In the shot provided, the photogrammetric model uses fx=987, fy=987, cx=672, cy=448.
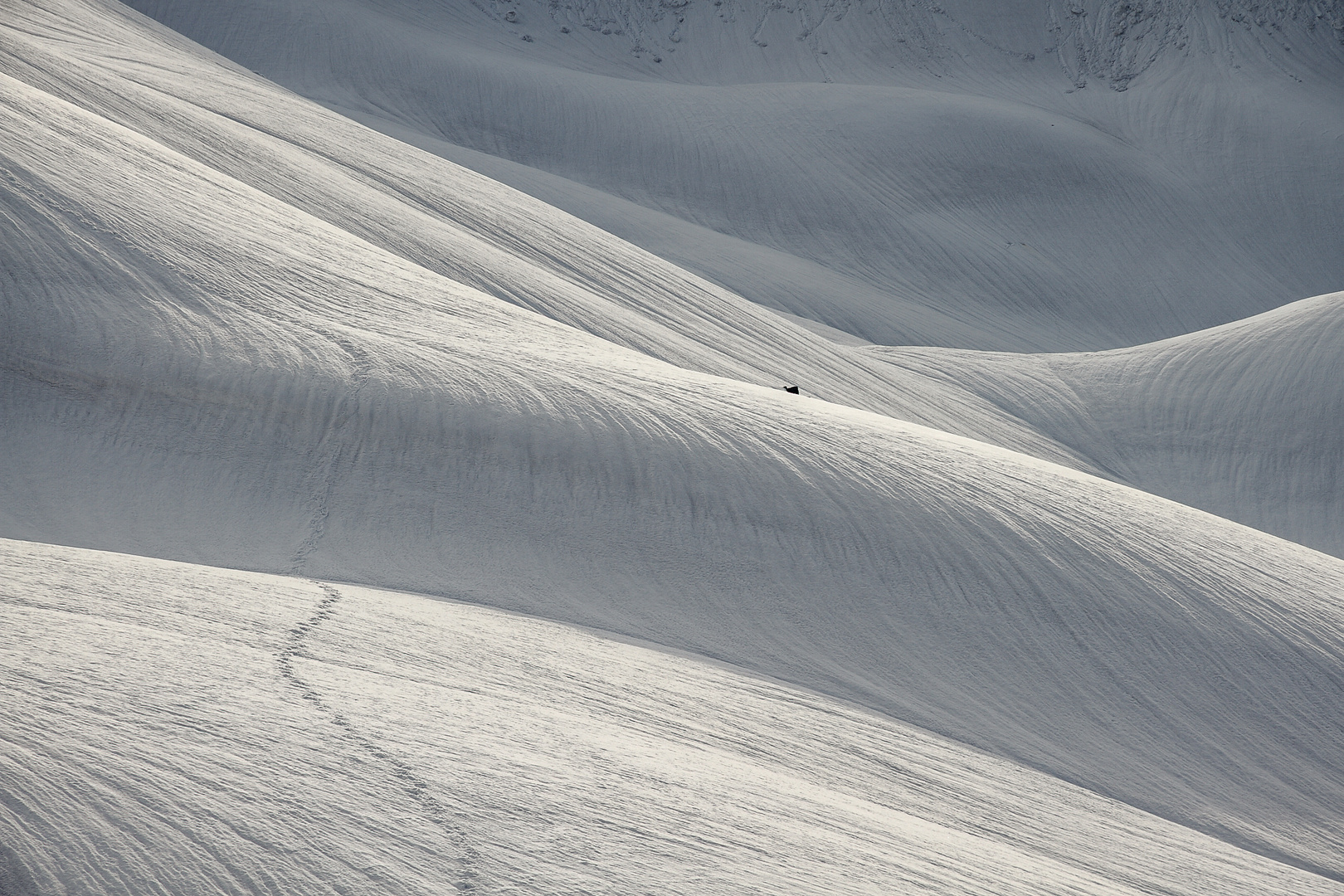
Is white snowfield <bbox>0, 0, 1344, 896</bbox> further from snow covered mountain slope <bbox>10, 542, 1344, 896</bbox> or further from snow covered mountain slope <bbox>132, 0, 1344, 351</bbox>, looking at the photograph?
snow covered mountain slope <bbox>132, 0, 1344, 351</bbox>

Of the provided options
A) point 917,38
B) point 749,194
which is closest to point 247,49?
point 749,194

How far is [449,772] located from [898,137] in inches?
803

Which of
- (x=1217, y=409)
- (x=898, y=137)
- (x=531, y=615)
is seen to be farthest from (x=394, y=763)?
(x=898, y=137)

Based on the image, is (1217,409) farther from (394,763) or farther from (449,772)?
(394,763)

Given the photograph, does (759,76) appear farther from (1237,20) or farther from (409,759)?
(409,759)

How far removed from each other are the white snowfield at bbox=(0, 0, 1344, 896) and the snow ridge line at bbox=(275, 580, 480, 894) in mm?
15

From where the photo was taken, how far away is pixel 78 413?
5180mm

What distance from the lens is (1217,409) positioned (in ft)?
39.3

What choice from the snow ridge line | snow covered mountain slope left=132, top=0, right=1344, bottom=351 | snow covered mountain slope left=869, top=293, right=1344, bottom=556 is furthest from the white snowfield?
snow covered mountain slope left=132, top=0, right=1344, bottom=351

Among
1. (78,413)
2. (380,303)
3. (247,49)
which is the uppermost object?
(247,49)

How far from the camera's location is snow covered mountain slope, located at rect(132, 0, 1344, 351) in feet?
62.3

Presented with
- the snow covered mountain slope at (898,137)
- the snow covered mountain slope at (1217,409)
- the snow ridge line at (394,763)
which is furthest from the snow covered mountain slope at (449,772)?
the snow covered mountain slope at (898,137)

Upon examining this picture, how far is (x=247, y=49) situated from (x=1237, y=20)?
25.0m

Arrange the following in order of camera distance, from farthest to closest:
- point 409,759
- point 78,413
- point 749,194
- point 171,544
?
point 749,194 < point 78,413 < point 171,544 < point 409,759
